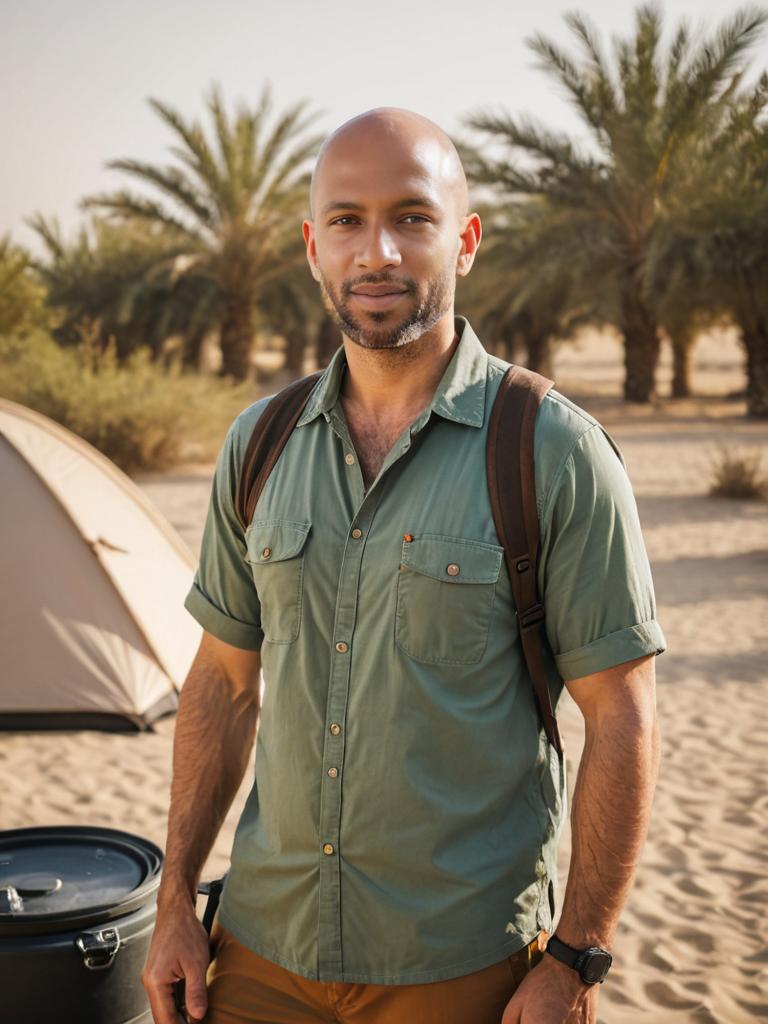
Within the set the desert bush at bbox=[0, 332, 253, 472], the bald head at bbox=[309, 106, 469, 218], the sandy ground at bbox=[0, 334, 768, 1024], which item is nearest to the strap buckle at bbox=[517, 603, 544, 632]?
the bald head at bbox=[309, 106, 469, 218]

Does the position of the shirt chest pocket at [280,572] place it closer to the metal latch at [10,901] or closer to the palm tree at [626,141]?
the metal latch at [10,901]

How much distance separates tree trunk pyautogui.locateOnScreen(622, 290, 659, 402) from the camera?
787 inches

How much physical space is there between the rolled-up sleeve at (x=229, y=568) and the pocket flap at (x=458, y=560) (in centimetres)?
41

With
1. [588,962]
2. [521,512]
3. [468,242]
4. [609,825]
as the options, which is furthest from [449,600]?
[468,242]

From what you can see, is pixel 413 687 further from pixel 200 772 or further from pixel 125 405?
pixel 125 405

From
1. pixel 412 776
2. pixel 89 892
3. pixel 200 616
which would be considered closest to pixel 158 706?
pixel 89 892

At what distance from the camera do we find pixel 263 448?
175 centimetres

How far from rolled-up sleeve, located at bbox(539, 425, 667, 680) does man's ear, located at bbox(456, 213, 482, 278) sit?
0.44 m

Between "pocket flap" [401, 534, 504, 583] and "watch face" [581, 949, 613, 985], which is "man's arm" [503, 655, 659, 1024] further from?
"pocket flap" [401, 534, 504, 583]

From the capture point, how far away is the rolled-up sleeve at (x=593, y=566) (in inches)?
57.3

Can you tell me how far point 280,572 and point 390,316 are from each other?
1.44ft

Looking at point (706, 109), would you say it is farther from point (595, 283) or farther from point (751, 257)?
point (595, 283)

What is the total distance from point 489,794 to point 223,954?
1.74 feet

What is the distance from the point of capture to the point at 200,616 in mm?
1829
